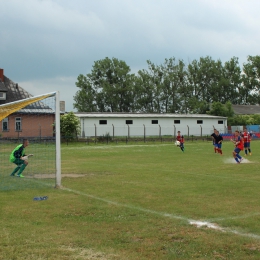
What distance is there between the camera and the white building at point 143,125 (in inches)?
1978

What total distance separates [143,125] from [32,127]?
30.3 meters

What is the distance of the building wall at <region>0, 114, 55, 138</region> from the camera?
21.0 meters

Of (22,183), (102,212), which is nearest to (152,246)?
(102,212)

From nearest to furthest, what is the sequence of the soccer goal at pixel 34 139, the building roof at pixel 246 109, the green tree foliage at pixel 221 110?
the soccer goal at pixel 34 139
the green tree foliage at pixel 221 110
the building roof at pixel 246 109

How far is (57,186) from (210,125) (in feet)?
160

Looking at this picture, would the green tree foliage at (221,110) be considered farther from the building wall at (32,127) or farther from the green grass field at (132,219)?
the green grass field at (132,219)

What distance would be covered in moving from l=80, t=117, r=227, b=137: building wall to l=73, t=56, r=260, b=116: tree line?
907 inches

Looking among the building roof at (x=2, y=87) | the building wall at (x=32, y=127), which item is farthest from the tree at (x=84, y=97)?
the building wall at (x=32, y=127)

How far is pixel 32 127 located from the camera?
78.8 ft

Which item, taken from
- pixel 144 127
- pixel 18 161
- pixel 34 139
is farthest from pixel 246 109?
pixel 18 161

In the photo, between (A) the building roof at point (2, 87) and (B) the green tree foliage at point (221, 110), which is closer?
(A) the building roof at point (2, 87)

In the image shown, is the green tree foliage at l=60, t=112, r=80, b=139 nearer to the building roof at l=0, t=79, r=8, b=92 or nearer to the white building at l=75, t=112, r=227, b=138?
the white building at l=75, t=112, r=227, b=138

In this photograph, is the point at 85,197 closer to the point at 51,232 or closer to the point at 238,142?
the point at 51,232

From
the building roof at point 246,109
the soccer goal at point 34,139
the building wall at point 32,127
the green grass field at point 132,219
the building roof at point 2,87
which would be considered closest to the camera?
the green grass field at point 132,219
